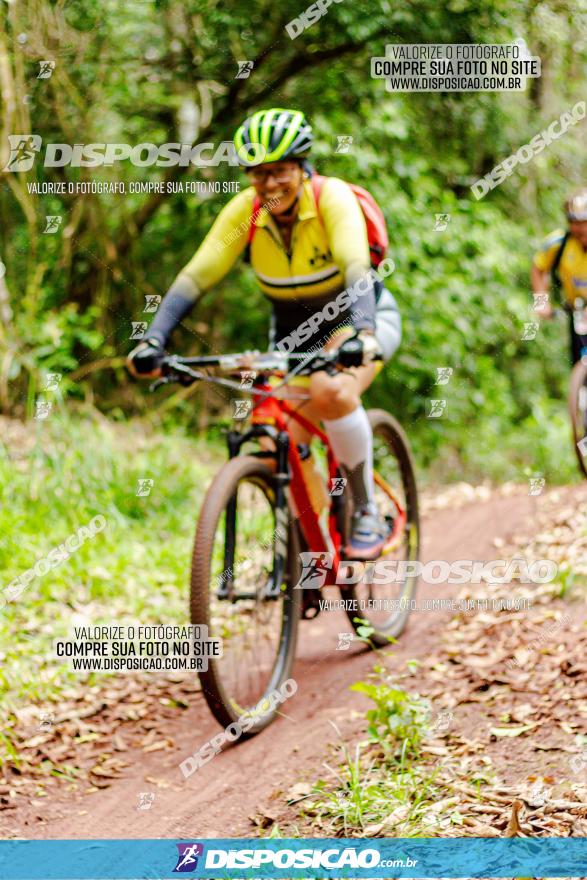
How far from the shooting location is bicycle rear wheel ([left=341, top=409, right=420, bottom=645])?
4.69 m

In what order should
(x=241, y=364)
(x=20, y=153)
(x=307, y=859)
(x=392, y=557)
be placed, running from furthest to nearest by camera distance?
(x=20, y=153) → (x=392, y=557) → (x=241, y=364) → (x=307, y=859)

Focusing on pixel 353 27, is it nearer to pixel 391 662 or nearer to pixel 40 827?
pixel 391 662

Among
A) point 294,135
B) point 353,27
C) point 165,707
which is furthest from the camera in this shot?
point 353,27

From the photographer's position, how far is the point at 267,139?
3.76 m

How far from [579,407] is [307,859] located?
474cm

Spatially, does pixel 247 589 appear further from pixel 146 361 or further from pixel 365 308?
pixel 365 308

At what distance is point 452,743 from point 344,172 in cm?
578

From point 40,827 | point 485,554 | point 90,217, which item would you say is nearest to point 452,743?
point 40,827

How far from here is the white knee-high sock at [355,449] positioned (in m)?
4.12

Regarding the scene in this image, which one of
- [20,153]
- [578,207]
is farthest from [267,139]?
[20,153]

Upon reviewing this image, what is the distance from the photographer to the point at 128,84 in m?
8.45

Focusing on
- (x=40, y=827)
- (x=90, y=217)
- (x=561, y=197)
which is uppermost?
(x=561, y=197)

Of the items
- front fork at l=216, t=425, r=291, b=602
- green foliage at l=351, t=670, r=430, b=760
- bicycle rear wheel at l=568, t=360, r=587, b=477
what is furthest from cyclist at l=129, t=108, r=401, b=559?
bicycle rear wheel at l=568, t=360, r=587, b=477

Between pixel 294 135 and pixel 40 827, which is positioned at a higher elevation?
pixel 294 135
